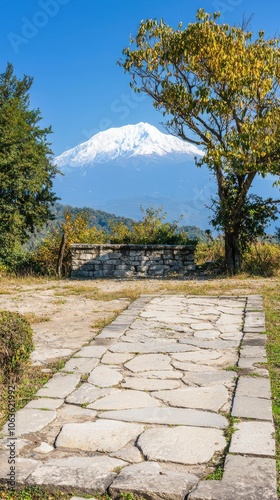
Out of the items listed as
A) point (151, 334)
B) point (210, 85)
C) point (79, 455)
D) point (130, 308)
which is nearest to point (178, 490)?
point (79, 455)

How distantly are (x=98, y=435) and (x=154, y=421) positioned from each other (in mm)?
419

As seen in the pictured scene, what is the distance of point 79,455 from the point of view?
9.82 feet

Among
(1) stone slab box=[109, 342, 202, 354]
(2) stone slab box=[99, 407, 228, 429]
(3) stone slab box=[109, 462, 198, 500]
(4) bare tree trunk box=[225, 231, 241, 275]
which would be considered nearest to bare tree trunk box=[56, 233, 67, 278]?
(4) bare tree trunk box=[225, 231, 241, 275]

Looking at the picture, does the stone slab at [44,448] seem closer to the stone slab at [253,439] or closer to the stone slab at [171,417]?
the stone slab at [171,417]

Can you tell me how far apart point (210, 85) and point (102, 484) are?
10362 millimetres

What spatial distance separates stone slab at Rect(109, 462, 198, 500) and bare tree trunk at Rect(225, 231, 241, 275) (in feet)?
32.5

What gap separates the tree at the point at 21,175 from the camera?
20984 millimetres

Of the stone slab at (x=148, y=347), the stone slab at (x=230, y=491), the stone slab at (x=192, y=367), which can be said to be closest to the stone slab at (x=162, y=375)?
the stone slab at (x=192, y=367)

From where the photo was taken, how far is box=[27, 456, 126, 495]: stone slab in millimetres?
2607

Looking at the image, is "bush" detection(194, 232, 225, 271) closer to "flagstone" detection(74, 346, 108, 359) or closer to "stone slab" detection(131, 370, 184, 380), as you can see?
"flagstone" detection(74, 346, 108, 359)

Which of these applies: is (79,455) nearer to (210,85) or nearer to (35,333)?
(35,333)

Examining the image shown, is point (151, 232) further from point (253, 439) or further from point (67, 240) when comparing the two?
point (253, 439)

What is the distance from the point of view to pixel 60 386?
13.8ft

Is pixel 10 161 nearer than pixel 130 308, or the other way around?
pixel 130 308
